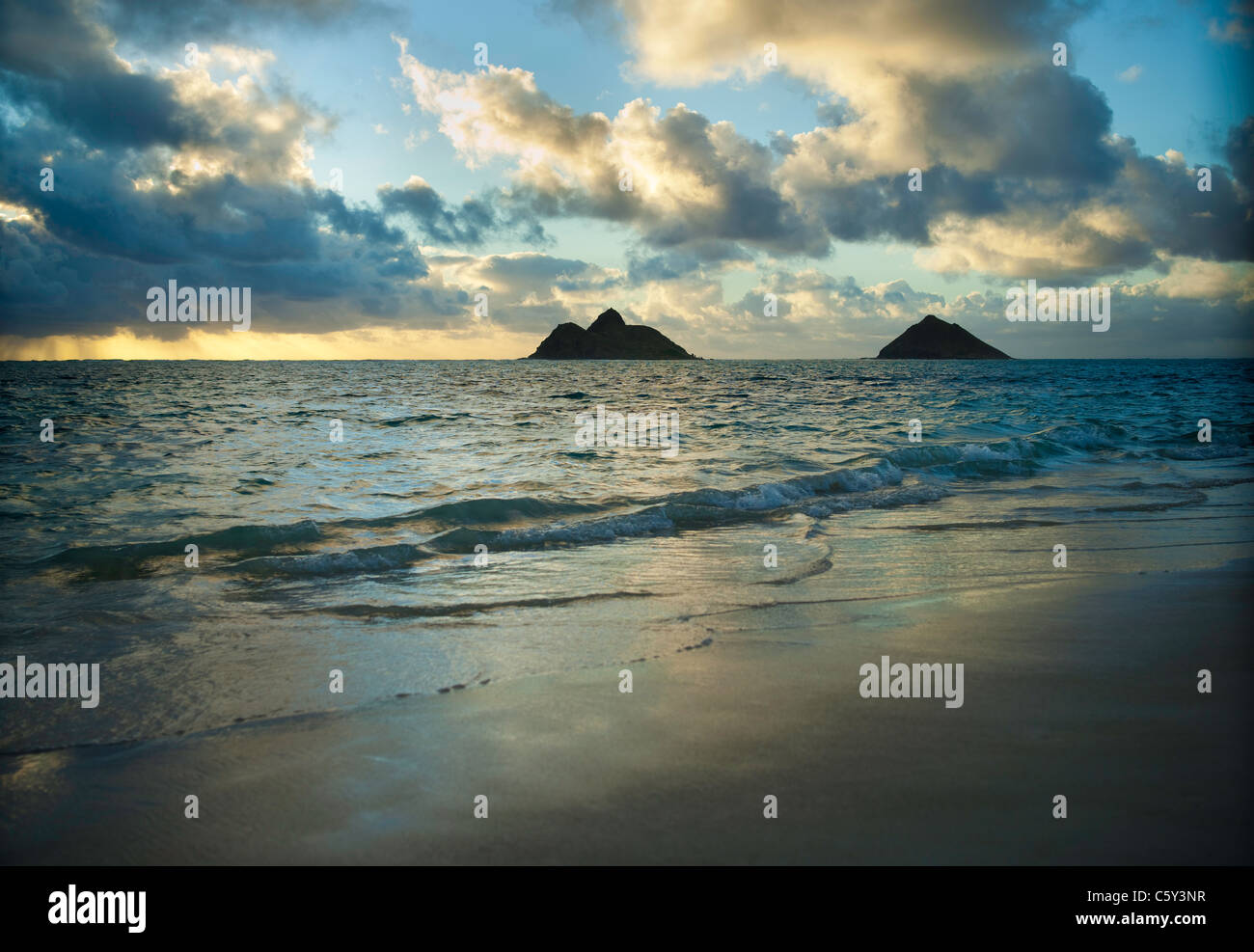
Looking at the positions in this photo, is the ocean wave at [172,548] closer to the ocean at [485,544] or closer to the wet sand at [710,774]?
the ocean at [485,544]

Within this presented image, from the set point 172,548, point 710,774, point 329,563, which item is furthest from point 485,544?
point 710,774

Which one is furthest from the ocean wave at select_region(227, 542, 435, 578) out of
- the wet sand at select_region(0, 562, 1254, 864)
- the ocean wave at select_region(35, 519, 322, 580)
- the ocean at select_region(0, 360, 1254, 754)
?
the wet sand at select_region(0, 562, 1254, 864)

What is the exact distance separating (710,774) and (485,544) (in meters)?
5.92

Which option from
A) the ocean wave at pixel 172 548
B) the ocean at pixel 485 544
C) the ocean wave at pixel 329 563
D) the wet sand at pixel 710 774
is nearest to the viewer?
the wet sand at pixel 710 774

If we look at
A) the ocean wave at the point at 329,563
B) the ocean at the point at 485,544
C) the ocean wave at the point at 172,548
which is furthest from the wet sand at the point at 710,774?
the ocean wave at the point at 172,548

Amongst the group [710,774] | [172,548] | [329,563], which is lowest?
[710,774]

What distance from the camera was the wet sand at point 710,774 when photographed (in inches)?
110

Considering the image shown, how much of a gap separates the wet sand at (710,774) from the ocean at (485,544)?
19.1 inches

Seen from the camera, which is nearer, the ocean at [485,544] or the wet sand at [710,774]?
the wet sand at [710,774]

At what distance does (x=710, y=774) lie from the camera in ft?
10.7

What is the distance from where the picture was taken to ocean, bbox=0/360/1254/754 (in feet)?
15.8

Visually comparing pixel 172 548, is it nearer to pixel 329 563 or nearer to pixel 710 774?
pixel 329 563

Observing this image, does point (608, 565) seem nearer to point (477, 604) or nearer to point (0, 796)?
point (477, 604)
